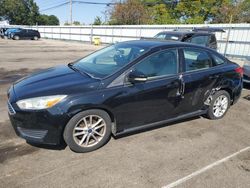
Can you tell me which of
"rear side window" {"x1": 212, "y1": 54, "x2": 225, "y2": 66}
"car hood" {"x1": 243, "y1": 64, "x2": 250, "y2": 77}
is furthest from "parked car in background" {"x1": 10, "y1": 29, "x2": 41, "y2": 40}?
"rear side window" {"x1": 212, "y1": 54, "x2": 225, "y2": 66}

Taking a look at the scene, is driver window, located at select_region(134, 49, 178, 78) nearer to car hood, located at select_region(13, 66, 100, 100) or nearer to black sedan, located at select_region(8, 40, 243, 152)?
black sedan, located at select_region(8, 40, 243, 152)

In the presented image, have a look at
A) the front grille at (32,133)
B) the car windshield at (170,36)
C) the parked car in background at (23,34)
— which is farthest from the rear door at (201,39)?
the parked car in background at (23,34)

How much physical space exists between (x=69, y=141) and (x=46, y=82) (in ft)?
3.12

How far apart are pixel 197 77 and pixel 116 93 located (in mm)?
1669

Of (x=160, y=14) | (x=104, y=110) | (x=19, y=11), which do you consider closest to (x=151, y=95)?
(x=104, y=110)

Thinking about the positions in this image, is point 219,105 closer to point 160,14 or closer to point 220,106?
point 220,106

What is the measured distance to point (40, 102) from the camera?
10.7 ft

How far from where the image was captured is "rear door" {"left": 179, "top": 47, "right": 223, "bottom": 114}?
4309 mm

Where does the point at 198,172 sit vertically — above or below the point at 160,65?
below

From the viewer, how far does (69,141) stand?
11.2 ft

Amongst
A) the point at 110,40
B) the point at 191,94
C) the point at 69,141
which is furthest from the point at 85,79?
the point at 110,40

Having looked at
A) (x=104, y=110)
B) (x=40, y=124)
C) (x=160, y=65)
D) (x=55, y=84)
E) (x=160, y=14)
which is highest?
(x=160, y=14)

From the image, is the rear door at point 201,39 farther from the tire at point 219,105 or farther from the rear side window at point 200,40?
the tire at point 219,105

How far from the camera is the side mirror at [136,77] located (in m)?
3.61
